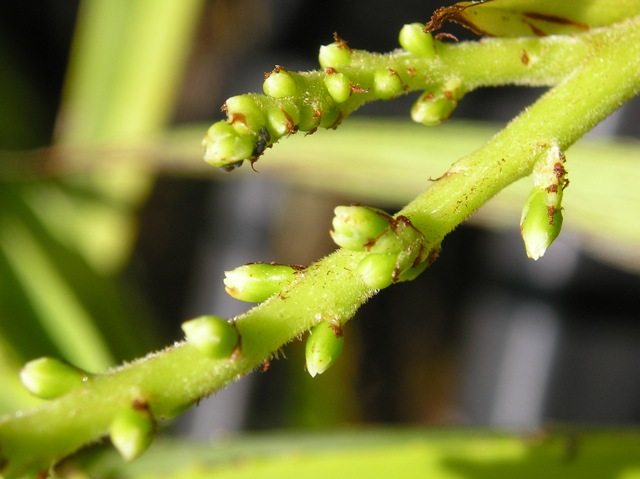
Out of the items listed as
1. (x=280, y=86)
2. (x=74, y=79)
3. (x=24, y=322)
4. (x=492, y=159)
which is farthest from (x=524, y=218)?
(x=74, y=79)

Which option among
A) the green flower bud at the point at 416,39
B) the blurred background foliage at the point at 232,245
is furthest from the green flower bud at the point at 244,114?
the blurred background foliage at the point at 232,245

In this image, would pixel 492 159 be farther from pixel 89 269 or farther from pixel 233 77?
pixel 233 77

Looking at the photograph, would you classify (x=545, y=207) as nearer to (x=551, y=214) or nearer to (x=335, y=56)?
(x=551, y=214)

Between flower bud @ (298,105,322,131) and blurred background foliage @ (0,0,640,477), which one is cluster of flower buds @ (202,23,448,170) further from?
blurred background foliage @ (0,0,640,477)

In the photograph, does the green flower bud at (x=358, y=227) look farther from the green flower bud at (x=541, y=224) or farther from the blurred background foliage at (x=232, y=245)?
the blurred background foliage at (x=232, y=245)

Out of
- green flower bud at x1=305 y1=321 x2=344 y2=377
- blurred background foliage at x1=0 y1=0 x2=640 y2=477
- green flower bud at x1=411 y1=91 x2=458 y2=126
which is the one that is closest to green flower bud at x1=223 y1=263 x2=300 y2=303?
green flower bud at x1=305 y1=321 x2=344 y2=377

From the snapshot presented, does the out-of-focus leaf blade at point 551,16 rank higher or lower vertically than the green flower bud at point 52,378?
higher

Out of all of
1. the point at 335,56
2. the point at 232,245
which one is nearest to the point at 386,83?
the point at 335,56
